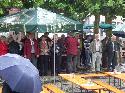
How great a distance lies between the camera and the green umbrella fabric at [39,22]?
53.7 ft

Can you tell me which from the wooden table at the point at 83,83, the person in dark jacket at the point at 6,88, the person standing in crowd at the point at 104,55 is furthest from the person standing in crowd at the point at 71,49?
the person in dark jacket at the point at 6,88

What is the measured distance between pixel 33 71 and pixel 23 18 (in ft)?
36.2

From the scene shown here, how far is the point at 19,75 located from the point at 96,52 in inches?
555

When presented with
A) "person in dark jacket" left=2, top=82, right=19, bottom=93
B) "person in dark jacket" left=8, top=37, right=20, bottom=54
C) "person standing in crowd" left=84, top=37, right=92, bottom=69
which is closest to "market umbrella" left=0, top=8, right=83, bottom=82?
"person in dark jacket" left=8, top=37, right=20, bottom=54

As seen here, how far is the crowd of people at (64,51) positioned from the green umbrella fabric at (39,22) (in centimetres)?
65

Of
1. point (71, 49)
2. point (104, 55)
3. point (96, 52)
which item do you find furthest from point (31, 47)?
point (104, 55)

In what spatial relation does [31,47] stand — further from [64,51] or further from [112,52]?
[112,52]

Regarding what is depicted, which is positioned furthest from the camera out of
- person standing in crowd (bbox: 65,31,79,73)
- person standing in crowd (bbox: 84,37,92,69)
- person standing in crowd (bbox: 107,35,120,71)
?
person standing in crowd (bbox: 84,37,92,69)

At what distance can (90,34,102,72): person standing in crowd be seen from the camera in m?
19.7

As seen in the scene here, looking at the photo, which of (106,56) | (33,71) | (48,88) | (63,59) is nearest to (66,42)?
(63,59)

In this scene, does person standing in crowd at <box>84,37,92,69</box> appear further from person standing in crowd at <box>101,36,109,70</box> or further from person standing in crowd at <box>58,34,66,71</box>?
person standing in crowd at <box>58,34,66,71</box>

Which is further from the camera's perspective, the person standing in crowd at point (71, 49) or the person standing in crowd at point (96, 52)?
the person standing in crowd at point (96, 52)

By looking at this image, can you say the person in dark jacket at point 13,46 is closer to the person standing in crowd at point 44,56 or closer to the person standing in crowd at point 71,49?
the person standing in crowd at point 44,56

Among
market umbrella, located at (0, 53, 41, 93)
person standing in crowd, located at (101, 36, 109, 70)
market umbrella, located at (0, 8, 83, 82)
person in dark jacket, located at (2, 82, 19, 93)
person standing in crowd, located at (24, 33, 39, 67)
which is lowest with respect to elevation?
person standing in crowd, located at (101, 36, 109, 70)
